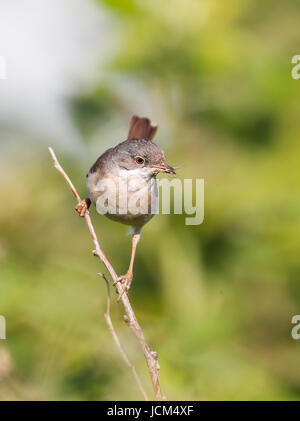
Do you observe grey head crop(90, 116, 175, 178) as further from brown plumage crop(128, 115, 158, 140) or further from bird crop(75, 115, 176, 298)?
brown plumage crop(128, 115, 158, 140)

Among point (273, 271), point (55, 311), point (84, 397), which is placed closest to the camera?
point (84, 397)

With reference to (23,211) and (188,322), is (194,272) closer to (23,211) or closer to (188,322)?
(188,322)

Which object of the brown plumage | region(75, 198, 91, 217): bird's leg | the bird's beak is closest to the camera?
the bird's beak

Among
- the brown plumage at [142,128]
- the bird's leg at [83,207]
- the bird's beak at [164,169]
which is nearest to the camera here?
the bird's beak at [164,169]

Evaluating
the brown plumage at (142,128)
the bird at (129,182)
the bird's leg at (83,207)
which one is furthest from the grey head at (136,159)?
the brown plumage at (142,128)

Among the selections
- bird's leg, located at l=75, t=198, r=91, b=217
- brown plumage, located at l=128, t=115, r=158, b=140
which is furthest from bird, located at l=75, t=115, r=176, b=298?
brown plumage, located at l=128, t=115, r=158, b=140

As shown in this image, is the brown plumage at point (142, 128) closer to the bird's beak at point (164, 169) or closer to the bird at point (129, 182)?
the bird at point (129, 182)

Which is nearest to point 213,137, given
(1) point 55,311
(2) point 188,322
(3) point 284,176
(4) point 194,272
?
(3) point 284,176
